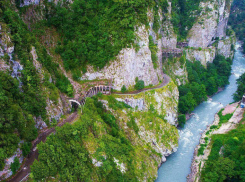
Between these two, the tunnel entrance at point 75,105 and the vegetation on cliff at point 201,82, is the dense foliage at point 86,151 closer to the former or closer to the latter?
the tunnel entrance at point 75,105

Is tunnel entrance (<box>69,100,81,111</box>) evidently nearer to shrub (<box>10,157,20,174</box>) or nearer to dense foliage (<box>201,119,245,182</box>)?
shrub (<box>10,157,20,174</box>)

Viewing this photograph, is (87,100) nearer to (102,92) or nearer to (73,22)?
(102,92)

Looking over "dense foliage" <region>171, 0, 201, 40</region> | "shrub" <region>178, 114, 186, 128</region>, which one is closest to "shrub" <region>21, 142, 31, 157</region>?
"shrub" <region>178, 114, 186, 128</region>

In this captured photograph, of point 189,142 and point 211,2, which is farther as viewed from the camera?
point 211,2

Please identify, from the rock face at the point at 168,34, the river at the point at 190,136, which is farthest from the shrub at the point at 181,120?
the rock face at the point at 168,34

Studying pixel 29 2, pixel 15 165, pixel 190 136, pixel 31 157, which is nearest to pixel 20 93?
pixel 31 157

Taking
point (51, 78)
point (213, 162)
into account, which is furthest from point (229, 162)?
point (51, 78)

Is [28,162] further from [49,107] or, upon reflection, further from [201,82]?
[201,82]
